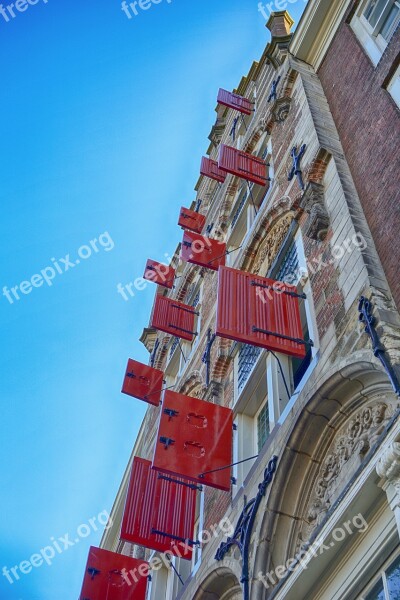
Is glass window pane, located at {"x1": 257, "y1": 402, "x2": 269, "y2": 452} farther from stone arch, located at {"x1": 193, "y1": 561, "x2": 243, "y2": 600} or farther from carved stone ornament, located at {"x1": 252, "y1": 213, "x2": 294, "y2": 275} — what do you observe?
carved stone ornament, located at {"x1": 252, "y1": 213, "x2": 294, "y2": 275}

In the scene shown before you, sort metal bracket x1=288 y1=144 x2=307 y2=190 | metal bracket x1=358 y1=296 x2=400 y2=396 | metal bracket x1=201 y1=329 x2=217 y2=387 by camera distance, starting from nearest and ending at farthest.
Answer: metal bracket x1=358 y1=296 x2=400 y2=396 < metal bracket x1=288 y1=144 x2=307 y2=190 < metal bracket x1=201 y1=329 x2=217 y2=387

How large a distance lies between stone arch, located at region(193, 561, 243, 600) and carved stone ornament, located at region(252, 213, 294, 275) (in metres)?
5.23

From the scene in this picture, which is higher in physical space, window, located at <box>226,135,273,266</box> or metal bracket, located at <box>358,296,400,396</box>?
window, located at <box>226,135,273,266</box>

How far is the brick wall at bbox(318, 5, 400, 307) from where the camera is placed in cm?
753

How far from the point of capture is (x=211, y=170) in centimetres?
2105

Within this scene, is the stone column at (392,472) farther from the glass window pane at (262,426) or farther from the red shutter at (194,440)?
the glass window pane at (262,426)

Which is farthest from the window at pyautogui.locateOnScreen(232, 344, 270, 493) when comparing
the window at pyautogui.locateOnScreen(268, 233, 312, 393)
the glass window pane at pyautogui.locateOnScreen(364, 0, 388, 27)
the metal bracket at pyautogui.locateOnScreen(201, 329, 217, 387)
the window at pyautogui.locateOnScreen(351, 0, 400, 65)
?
the glass window pane at pyautogui.locateOnScreen(364, 0, 388, 27)

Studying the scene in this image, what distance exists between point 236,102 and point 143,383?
28.3 feet

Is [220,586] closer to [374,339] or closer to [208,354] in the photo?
[374,339]

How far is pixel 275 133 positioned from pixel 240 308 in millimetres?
6531

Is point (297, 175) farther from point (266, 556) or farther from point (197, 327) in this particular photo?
point (197, 327)

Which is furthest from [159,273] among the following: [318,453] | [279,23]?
[318,453]

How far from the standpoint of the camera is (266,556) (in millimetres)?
6809

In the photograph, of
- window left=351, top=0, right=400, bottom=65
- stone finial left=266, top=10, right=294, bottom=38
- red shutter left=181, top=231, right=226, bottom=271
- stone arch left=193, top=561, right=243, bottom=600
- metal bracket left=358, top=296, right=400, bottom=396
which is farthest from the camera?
stone finial left=266, top=10, right=294, bottom=38
